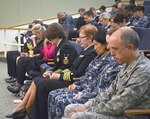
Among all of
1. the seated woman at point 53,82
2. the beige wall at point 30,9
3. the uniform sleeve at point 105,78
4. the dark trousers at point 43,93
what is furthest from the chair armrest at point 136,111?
the beige wall at point 30,9

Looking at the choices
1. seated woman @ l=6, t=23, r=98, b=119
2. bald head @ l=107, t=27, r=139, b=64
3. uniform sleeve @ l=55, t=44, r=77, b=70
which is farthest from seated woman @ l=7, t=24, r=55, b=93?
bald head @ l=107, t=27, r=139, b=64

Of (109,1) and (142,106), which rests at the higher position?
(109,1)

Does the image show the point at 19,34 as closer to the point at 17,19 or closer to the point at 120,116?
A: the point at 17,19

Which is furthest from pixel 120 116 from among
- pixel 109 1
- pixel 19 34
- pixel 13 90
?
pixel 109 1

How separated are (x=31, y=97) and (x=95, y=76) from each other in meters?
0.85

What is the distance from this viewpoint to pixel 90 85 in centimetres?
289

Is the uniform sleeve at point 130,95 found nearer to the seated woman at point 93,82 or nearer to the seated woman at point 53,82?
the seated woman at point 93,82

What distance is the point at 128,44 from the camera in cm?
215

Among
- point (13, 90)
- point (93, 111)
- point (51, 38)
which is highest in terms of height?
point (51, 38)

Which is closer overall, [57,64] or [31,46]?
[57,64]

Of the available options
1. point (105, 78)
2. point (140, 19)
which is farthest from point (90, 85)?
point (140, 19)

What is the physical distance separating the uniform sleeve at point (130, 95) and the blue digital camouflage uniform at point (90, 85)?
1.49ft

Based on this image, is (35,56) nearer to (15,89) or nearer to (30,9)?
(15,89)

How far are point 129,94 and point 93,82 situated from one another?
811mm
